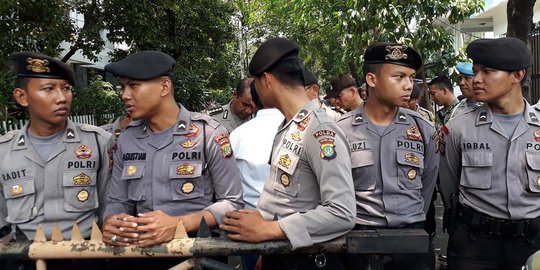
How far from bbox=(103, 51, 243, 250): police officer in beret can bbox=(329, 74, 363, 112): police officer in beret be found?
303 cm

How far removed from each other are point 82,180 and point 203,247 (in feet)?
3.38

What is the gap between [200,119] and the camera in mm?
2307

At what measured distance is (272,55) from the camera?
190cm

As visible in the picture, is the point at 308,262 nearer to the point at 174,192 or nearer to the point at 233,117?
the point at 174,192

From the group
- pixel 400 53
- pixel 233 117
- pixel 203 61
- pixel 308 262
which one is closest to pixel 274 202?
pixel 308 262

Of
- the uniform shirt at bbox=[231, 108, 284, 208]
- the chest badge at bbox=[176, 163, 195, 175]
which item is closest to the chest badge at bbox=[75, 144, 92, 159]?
the chest badge at bbox=[176, 163, 195, 175]

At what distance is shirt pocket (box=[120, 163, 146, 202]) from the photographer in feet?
7.09

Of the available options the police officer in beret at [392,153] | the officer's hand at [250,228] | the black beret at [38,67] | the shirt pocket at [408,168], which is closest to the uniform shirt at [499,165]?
the police officer in beret at [392,153]

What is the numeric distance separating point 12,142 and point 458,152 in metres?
2.37

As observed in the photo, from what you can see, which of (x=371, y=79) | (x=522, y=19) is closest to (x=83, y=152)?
(x=371, y=79)

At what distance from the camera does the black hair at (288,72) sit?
1.91 meters

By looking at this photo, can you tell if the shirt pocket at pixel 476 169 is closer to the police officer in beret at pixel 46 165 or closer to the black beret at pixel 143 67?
the black beret at pixel 143 67

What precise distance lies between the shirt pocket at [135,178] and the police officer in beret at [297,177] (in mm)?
573

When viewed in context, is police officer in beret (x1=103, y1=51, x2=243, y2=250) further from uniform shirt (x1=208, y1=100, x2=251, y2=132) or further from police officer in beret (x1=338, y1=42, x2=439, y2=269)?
uniform shirt (x1=208, y1=100, x2=251, y2=132)
